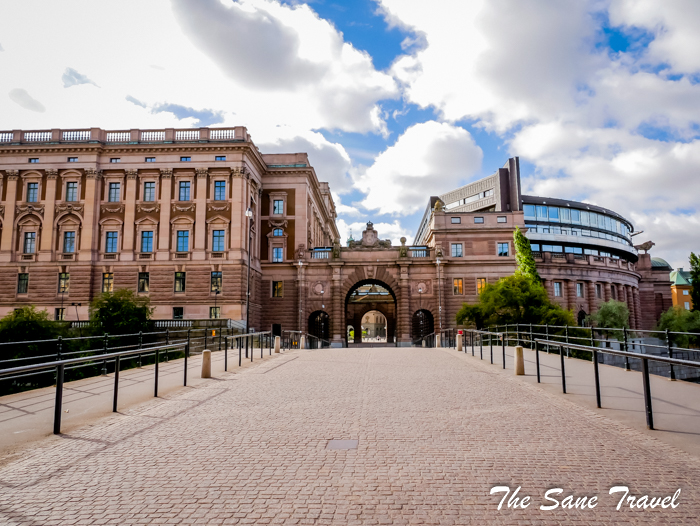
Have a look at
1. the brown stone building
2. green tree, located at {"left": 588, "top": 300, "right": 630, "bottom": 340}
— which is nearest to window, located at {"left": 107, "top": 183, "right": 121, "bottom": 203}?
the brown stone building

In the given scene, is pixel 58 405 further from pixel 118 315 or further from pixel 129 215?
pixel 129 215

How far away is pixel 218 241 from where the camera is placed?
4534cm

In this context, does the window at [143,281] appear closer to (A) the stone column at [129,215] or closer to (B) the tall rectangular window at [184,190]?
(A) the stone column at [129,215]

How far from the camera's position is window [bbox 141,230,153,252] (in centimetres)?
4575

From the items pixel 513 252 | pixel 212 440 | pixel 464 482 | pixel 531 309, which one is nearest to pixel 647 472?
pixel 464 482

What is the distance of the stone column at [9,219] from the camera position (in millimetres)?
45562

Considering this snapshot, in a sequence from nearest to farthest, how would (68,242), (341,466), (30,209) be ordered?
(341,466) < (68,242) < (30,209)

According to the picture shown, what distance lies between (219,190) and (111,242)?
11.4 metres

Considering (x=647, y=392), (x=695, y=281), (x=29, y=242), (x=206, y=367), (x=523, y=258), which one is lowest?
(x=206, y=367)

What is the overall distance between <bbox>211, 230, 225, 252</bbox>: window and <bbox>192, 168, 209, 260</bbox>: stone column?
31.8 inches

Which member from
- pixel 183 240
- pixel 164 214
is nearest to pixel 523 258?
pixel 183 240

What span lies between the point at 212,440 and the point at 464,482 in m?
3.74

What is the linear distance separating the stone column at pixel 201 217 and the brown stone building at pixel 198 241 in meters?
0.13

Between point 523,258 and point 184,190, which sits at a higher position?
point 184,190
